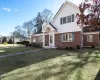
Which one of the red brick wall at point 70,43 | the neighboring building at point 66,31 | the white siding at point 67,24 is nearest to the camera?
the red brick wall at point 70,43

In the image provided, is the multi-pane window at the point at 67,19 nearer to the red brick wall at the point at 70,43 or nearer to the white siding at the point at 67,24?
the white siding at the point at 67,24

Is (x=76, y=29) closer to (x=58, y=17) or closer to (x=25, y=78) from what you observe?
(x=58, y=17)

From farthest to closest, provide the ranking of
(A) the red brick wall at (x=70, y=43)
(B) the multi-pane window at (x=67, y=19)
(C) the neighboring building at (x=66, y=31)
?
(B) the multi-pane window at (x=67, y=19) < (C) the neighboring building at (x=66, y=31) < (A) the red brick wall at (x=70, y=43)

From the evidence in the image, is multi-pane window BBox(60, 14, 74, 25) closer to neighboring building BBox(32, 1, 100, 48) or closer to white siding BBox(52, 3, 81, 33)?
neighboring building BBox(32, 1, 100, 48)

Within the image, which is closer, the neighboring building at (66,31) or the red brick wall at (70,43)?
the red brick wall at (70,43)

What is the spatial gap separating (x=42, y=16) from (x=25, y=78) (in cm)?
6030

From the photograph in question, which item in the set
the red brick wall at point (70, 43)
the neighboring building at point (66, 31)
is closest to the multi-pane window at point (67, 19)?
the neighboring building at point (66, 31)

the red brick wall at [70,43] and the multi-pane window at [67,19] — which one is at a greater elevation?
the multi-pane window at [67,19]

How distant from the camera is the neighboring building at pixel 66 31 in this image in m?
23.4

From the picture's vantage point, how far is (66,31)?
2466cm

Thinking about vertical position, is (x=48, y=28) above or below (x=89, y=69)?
above

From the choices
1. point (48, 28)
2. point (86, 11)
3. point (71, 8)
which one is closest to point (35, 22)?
point (48, 28)

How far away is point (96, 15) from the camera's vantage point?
9.23 metres

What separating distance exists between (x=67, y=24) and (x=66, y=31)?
1248mm
